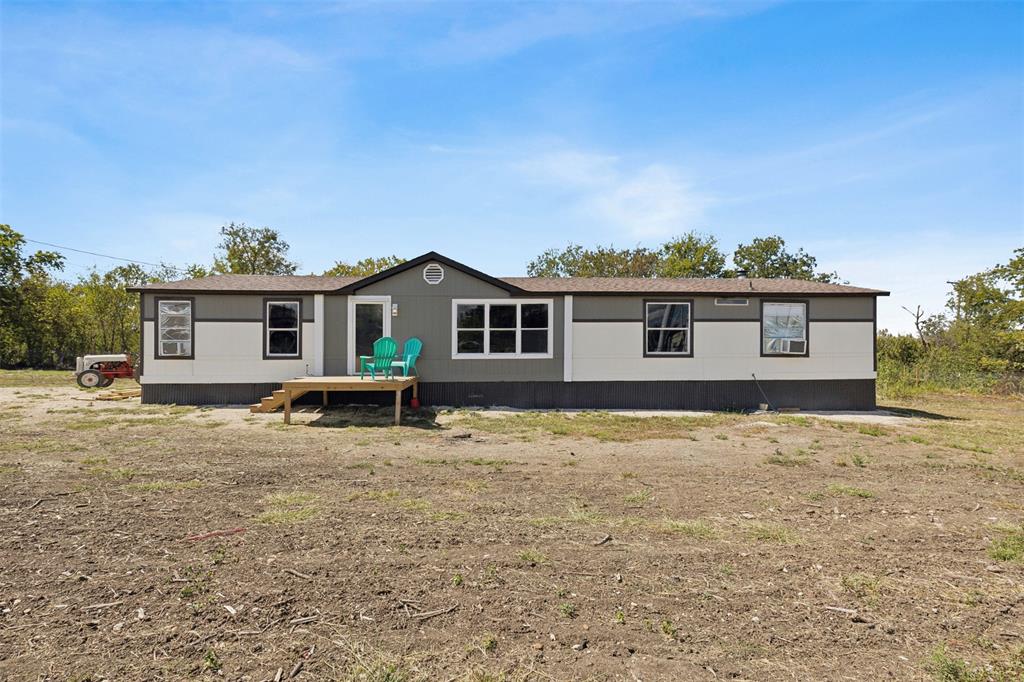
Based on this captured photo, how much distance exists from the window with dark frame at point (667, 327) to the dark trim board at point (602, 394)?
788mm

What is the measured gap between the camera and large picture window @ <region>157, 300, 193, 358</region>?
37.9 ft

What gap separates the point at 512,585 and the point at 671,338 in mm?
10044

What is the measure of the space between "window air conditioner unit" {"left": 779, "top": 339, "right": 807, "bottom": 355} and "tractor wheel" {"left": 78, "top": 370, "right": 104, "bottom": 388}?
17.7 meters

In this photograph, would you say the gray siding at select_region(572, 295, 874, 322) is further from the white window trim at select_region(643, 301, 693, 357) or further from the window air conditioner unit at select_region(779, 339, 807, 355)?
the window air conditioner unit at select_region(779, 339, 807, 355)

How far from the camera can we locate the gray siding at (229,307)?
11.5 meters

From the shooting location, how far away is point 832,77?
417 inches

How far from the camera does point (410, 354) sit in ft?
38.1

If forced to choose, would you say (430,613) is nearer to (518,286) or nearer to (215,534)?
(215,534)

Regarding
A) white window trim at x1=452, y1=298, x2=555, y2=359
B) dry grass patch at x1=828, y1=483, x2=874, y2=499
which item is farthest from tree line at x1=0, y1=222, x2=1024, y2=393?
dry grass patch at x1=828, y1=483, x2=874, y2=499

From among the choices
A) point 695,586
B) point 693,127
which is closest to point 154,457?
point 695,586

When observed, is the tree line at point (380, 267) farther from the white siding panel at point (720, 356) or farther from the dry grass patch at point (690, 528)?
the dry grass patch at point (690, 528)

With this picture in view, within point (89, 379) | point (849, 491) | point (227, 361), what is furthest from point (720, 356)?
point (89, 379)

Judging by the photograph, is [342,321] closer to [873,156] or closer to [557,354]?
[557,354]

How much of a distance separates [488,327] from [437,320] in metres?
1.16
